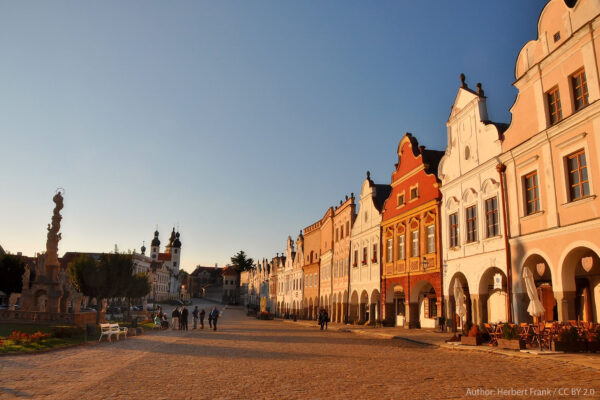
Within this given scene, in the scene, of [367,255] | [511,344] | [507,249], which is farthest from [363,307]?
[511,344]

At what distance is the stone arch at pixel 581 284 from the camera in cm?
1691

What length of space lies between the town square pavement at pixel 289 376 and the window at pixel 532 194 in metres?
6.90

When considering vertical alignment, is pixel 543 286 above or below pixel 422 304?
above

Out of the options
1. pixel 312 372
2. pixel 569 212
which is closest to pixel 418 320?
pixel 569 212

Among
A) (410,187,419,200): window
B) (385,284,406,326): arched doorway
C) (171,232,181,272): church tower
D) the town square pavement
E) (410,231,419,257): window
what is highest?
(171,232,181,272): church tower

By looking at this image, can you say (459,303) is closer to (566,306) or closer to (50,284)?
(566,306)

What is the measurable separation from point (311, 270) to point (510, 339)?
4651 centimetres

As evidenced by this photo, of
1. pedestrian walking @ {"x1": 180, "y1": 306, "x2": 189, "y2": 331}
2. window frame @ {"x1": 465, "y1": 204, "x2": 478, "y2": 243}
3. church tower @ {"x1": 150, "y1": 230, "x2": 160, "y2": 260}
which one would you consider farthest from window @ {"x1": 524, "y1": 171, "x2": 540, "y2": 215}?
church tower @ {"x1": 150, "y1": 230, "x2": 160, "y2": 260}

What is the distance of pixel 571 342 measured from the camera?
582 inches

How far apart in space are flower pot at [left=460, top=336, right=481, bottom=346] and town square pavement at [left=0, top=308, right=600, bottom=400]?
186 cm

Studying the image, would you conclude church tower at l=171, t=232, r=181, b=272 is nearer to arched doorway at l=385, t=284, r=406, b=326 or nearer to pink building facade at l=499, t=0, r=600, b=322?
arched doorway at l=385, t=284, r=406, b=326

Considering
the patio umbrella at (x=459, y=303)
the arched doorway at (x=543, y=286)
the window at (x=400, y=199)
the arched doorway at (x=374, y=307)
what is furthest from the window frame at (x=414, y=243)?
the arched doorway at (x=543, y=286)

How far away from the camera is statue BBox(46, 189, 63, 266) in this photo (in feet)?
114

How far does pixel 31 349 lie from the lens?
16859mm
